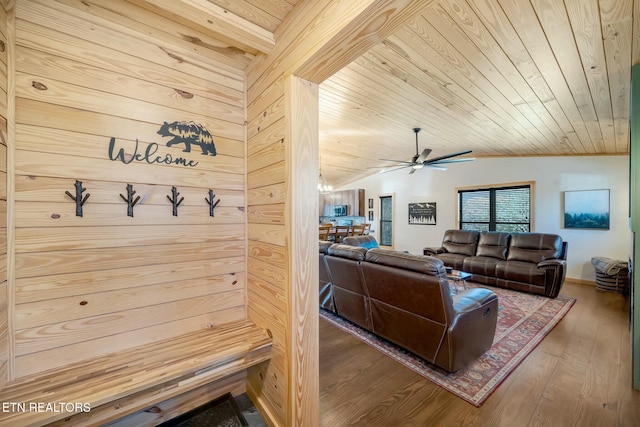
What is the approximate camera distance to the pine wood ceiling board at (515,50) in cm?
141

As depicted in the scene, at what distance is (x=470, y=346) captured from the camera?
210cm

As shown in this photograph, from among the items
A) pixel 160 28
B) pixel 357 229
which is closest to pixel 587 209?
pixel 357 229

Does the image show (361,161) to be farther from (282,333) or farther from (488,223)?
(282,333)

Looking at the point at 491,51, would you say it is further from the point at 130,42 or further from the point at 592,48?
the point at 130,42

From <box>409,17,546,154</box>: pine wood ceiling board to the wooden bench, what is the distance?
2.16 m

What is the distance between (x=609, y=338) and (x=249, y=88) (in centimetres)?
417

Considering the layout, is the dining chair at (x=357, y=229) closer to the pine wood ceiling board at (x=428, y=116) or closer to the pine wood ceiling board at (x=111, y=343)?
the pine wood ceiling board at (x=428, y=116)

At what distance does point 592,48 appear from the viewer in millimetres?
1604

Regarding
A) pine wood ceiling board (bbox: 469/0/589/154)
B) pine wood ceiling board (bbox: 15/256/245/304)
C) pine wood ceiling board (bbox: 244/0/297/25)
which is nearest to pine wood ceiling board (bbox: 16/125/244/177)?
pine wood ceiling board (bbox: 15/256/245/304)

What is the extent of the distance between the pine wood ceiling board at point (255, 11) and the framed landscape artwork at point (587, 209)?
240 inches

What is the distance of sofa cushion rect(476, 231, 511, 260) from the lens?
4.79 meters

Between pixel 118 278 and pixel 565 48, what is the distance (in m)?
2.98

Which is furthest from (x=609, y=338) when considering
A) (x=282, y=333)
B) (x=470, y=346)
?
(x=282, y=333)

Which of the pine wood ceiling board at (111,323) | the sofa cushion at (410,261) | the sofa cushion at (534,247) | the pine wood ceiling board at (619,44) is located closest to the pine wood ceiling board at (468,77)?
the pine wood ceiling board at (619,44)
